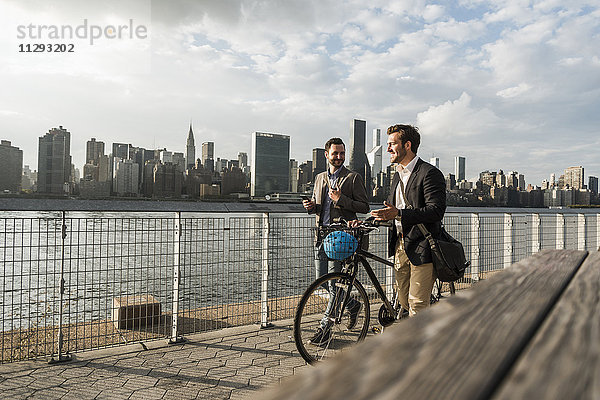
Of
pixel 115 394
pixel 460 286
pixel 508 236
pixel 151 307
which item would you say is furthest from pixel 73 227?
pixel 508 236

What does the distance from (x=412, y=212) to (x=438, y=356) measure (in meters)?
2.83

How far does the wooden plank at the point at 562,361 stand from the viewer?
472 mm

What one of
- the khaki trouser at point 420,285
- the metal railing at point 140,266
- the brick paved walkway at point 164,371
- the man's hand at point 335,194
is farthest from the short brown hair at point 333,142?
the brick paved walkway at point 164,371

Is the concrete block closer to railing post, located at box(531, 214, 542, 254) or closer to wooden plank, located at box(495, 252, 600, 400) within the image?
wooden plank, located at box(495, 252, 600, 400)

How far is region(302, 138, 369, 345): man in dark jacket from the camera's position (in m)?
4.50


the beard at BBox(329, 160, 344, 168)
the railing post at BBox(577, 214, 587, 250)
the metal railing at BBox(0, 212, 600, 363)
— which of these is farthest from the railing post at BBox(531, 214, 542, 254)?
the beard at BBox(329, 160, 344, 168)

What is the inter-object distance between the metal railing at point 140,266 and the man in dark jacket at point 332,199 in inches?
15.7

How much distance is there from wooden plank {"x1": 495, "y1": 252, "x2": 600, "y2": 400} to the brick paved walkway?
3073 mm

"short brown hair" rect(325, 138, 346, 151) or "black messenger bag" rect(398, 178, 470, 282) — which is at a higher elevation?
"short brown hair" rect(325, 138, 346, 151)

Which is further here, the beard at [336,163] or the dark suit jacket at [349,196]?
the beard at [336,163]

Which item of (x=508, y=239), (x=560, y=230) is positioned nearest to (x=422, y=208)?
(x=508, y=239)

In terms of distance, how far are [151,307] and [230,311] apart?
41.0 inches

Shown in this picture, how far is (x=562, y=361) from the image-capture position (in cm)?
55

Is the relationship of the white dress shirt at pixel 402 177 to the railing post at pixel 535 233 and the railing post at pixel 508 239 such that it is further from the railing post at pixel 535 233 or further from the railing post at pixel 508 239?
the railing post at pixel 535 233
